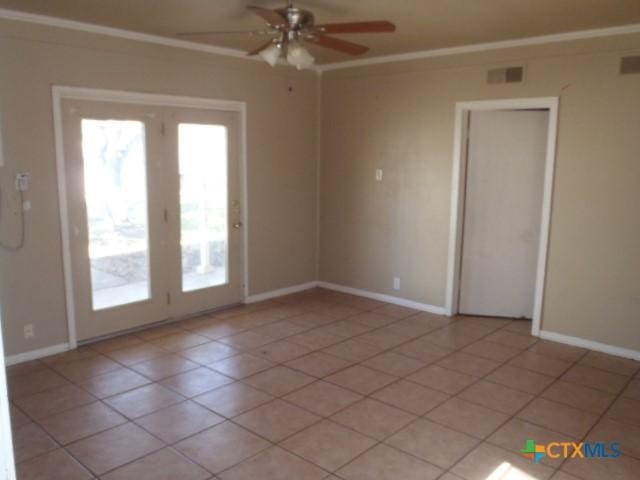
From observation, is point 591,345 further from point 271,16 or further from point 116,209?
point 116,209

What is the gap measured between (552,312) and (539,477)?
7.50ft

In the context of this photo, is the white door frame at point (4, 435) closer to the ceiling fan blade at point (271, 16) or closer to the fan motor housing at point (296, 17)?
the ceiling fan blade at point (271, 16)

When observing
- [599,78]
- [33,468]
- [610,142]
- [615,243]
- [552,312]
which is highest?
[599,78]

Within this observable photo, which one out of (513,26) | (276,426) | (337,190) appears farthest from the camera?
(337,190)

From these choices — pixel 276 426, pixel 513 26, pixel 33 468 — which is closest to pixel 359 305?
pixel 276 426

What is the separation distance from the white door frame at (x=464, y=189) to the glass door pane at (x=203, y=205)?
7.69 ft

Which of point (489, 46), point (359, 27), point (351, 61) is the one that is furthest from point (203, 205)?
point (489, 46)

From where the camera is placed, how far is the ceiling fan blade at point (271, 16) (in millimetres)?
2953

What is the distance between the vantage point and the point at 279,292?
248 inches

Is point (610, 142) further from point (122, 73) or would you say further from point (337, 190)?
point (122, 73)

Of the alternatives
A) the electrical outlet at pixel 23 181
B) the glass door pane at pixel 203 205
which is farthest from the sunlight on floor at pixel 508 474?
the electrical outlet at pixel 23 181

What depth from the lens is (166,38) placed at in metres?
4.81

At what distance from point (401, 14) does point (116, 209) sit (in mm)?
2870

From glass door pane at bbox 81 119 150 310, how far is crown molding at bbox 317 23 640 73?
247cm
